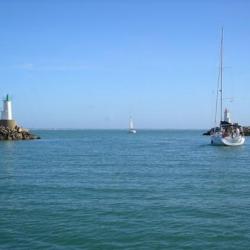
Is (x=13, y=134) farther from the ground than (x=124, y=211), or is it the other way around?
(x=13, y=134)

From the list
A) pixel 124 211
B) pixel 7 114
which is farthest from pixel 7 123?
pixel 124 211

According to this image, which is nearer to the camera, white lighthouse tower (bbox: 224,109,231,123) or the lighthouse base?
white lighthouse tower (bbox: 224,109,231,123)

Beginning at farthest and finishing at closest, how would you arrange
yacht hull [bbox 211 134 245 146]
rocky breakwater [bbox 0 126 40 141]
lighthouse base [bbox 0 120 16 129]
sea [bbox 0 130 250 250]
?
lighthouse base [bbox 0 120 16 129], rocky breakwater [bbox 0 126 40 141], yacht hull [bbox 211 134 245 146], sea [bbox 0 130 250 250]

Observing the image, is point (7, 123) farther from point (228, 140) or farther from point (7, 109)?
point (228, 140)

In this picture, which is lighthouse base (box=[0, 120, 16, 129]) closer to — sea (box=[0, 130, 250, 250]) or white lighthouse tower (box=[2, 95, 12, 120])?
white lighthouse tower (box=[2, 95, 12, 120])

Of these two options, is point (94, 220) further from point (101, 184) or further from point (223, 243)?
point (101, 184)

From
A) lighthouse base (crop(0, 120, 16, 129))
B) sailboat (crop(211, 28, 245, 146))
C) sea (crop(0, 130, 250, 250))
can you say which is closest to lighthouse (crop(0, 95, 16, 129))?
lighthouse base (crop(0, 120, 16, 129))

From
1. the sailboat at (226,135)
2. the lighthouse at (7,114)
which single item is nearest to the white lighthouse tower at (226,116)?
the sailboat at (226,135)

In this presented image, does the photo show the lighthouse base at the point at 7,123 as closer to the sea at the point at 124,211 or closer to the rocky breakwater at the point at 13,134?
the rocky breakwater at the point at 13,134

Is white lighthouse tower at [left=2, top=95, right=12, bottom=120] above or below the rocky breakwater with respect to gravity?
above

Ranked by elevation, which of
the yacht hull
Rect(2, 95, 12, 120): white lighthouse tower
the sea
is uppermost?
Rect(2, 95, 12, 120): white lighthouse tower

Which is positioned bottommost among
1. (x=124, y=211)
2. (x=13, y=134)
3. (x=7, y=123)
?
(x=124, y=211)

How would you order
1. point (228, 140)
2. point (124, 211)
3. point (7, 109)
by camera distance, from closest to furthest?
point (124, 211) → point (228, 140) → point (7, 109)

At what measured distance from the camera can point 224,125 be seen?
73562 mm
